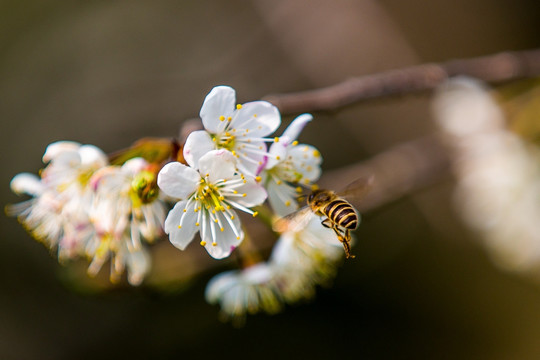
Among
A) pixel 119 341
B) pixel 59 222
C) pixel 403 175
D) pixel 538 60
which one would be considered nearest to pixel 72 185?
pixel 59 222

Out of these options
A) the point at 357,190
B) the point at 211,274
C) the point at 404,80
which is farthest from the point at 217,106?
the point at 211,274

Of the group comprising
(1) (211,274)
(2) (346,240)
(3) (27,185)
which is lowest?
(2) (346,240)

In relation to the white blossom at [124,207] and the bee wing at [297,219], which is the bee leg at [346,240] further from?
the white blossom at [124,207]

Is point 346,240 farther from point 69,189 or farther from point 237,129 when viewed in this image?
point 69,189

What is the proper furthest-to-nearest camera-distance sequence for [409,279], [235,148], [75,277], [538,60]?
[409,279], [538,60], [75,277], [235,148]

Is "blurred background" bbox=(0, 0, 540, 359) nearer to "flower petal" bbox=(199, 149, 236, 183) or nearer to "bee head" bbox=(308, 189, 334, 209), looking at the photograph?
"bee head" bbox=(308, 189, 334, 209)

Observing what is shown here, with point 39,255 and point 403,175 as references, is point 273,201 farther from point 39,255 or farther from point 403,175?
point 39,255

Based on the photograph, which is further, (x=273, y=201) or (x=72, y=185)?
(x=72, y=185)
